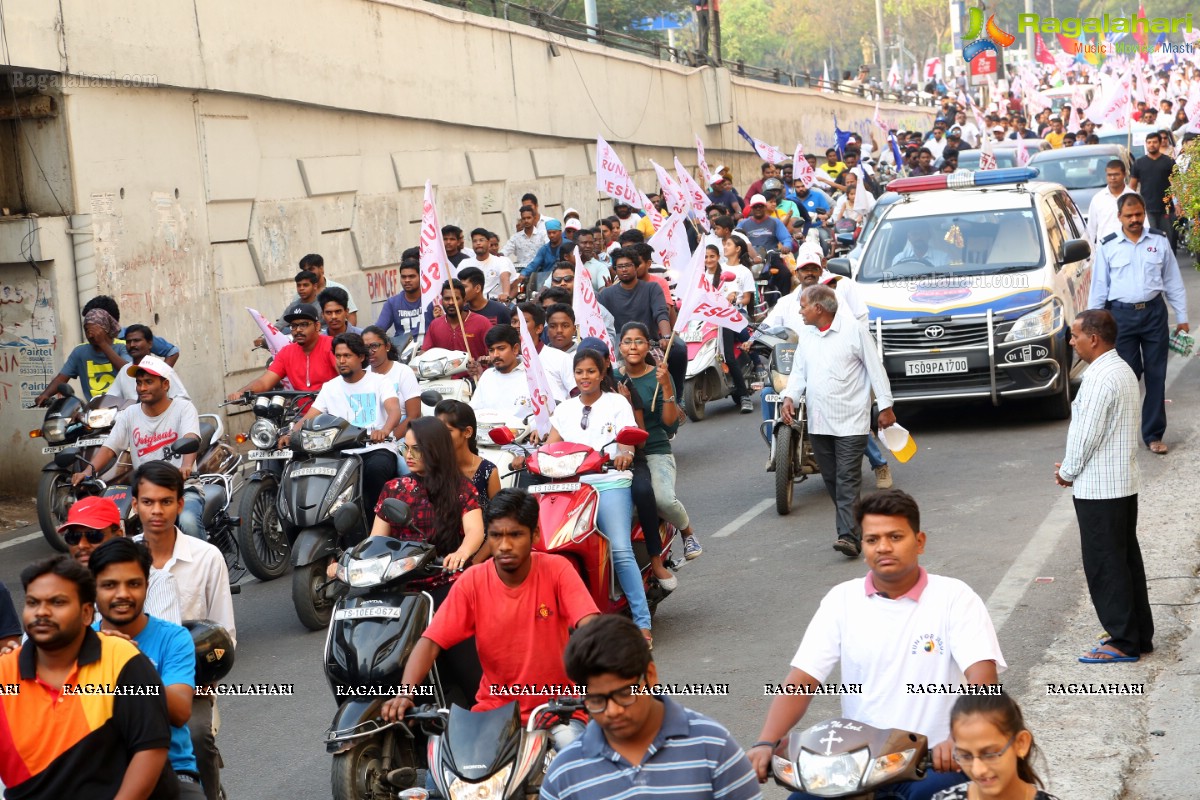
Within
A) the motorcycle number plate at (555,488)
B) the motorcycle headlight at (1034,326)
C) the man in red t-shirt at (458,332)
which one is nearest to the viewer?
the motorcycle number plate at (555,488)

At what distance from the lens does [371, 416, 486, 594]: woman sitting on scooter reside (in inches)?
251

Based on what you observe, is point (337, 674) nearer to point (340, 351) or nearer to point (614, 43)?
point (340, 351)

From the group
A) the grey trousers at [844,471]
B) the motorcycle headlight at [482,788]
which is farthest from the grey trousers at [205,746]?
the grey trousers at [844,471]

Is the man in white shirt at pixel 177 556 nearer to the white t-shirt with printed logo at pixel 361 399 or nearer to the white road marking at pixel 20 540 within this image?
the white t-shirt with printed logo at pixel 361 399

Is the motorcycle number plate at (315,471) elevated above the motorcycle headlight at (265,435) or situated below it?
below

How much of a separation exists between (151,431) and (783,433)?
4.25 m

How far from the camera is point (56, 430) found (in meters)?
11.4

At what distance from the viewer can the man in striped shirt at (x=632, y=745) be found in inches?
144

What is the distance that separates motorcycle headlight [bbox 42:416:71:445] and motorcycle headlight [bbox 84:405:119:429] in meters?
0.88

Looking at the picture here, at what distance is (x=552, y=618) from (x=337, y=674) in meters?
1.02

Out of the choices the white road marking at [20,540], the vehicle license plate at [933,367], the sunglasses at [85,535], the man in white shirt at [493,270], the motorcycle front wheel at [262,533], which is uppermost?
the man in white shirt at [493,270]

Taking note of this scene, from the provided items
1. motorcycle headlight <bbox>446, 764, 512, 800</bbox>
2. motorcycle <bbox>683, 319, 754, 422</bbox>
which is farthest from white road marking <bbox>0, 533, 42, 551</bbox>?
motorcycle headlight <bbox>446, 764, 512, 800</bbox>

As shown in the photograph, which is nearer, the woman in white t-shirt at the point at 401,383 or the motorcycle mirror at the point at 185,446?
the motorcycle mirror at the point at 185,446

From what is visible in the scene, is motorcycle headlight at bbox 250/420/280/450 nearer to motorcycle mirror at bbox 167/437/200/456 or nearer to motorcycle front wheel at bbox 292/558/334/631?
motorcycle mirror at bbox 167/437/200/456
